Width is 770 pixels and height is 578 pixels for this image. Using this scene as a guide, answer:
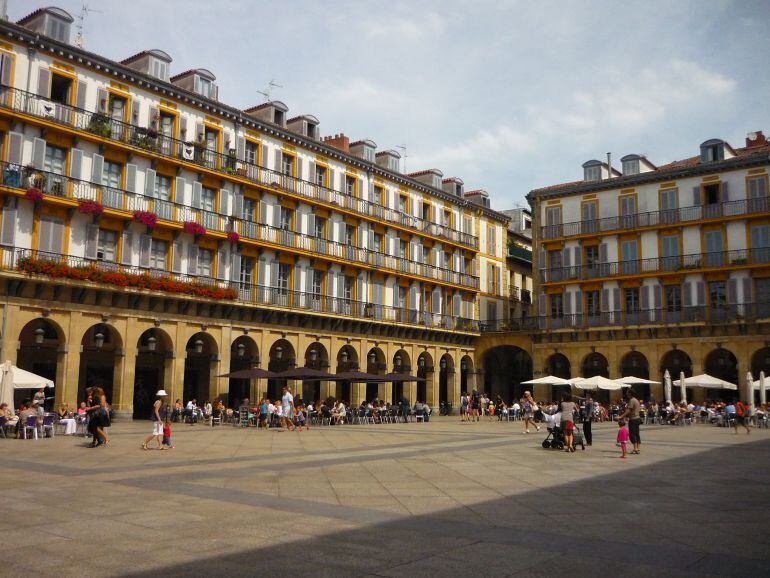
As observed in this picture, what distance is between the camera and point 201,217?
35.7 meters

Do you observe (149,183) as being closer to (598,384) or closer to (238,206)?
(238,206)

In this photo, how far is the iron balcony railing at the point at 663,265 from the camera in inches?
1757

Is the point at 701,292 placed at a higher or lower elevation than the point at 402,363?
higher

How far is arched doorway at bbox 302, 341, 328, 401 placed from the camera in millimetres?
42500

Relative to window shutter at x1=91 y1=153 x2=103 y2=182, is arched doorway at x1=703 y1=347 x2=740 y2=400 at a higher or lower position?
lower

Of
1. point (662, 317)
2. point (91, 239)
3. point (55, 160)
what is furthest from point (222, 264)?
point (662, 317)

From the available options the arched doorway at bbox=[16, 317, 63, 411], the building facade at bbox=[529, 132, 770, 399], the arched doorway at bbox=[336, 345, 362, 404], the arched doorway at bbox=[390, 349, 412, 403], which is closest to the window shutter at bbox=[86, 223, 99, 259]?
the arched doorway at bbox=[16, 317, 63, 411]

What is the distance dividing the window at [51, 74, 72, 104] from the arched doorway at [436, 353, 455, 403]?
2954cm

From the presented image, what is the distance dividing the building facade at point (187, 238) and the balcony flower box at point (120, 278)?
61 millimetres

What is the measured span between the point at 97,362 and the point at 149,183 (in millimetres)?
8847

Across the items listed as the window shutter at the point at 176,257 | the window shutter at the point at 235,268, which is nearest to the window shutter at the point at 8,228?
the window shutter at the point at 176,257

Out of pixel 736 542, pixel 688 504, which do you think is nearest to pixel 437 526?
pixel 736 542

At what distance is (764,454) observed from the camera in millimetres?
19609

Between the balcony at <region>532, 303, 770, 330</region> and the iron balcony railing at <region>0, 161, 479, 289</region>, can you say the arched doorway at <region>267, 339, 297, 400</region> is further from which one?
the balcony at <region>532, 303, 770, 330</region>
